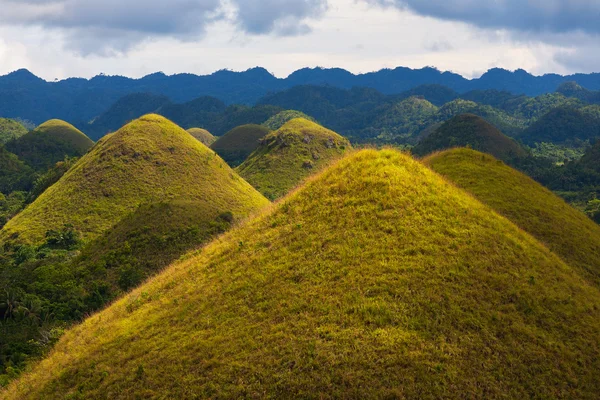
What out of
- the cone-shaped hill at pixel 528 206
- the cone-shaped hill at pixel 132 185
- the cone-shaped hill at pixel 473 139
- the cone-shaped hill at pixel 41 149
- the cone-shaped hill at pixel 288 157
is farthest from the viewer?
the cone-shaped hill at pixel 41 149

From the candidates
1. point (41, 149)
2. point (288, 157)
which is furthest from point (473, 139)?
point (41, 149)

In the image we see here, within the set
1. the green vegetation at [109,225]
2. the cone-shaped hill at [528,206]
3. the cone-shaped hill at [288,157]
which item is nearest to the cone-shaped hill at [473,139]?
the cone-shaped hill at [288,157]

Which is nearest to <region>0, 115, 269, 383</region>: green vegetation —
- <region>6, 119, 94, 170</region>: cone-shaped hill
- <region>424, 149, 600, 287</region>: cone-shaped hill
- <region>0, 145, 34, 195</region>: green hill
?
<region>424, 149, 600, 287</region>: cone-shaped hill

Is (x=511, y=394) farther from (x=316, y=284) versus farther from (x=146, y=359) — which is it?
(x=146, y=359)

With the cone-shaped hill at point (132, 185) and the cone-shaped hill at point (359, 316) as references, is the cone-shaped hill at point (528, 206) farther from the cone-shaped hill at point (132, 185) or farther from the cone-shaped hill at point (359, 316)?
the cone-shaped hill at point (132, 185)

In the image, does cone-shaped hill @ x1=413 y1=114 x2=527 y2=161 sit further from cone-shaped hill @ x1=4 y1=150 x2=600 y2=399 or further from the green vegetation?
cone-shaped hill @ x1=4 y1=150 x2=600 y2=399

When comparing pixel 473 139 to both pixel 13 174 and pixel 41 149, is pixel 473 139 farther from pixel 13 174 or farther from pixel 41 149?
pixel 41 149
